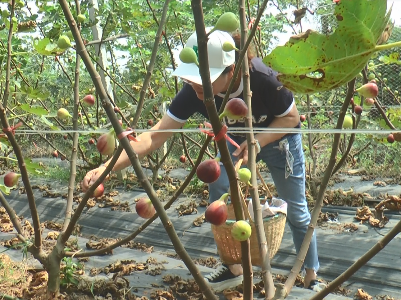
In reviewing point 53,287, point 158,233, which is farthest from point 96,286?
point 158,233

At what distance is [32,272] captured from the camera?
7.18ft

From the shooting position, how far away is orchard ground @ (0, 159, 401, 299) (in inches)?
87.3

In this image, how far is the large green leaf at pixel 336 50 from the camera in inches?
20.1

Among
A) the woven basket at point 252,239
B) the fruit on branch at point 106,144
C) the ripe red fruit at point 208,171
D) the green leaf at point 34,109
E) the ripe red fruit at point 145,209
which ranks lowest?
the woven basket at point 252,239

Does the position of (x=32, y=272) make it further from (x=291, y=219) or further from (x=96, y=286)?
(x=291, y=219)

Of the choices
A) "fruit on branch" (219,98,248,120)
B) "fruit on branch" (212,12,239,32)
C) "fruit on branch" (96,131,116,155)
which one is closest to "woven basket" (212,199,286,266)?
"fruit on branch" (96,131,116,155)

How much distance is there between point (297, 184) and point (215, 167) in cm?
145

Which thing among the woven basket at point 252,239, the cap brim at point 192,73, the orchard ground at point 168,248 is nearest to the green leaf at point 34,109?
the cap brim at point 192,73

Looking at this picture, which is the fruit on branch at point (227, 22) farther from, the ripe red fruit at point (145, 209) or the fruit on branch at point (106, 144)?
the ripe red fruit at point (145, 209)

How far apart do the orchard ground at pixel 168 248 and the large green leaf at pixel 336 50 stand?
5.22 ft

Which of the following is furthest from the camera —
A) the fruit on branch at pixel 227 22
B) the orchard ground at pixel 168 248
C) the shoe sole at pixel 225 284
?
the shoe sole at pixel 225 284

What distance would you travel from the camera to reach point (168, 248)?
12.1ft

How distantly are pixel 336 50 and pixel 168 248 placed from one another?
329 centimetres

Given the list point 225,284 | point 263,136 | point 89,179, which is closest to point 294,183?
point 263,136
